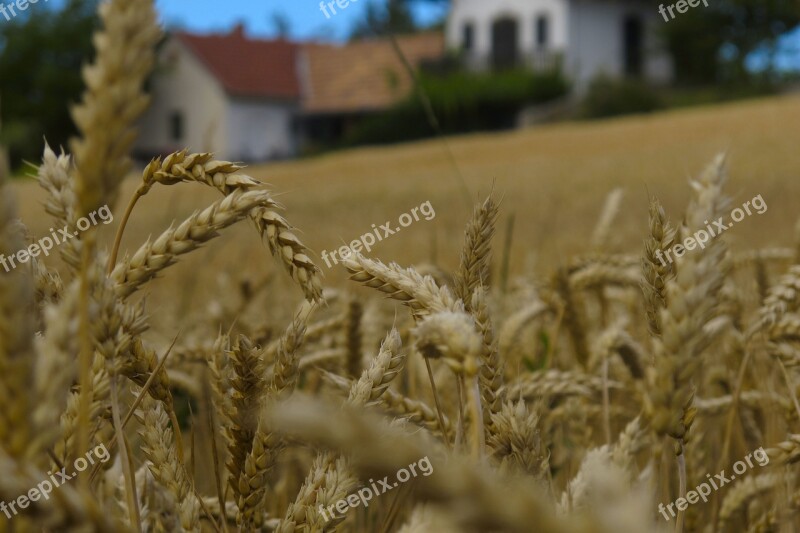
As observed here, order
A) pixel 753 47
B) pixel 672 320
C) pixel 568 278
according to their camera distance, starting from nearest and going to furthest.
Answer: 1. pixel 672 320
2. pixel 568 278
3. pixel 753 47

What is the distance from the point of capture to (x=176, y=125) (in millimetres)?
40531

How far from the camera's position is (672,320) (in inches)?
19.9

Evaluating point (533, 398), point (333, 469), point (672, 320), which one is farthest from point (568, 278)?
point (672, 320)

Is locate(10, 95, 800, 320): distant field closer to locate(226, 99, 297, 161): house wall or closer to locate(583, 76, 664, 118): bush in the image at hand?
locate(583, 76, 664, 118): bush

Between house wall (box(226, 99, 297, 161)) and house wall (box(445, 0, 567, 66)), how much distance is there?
25.9ft

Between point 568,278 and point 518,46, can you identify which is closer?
point 568,278

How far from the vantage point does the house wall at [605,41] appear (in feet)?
116

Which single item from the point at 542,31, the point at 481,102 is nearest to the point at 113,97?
the point at 481,102

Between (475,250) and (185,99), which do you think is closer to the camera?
(475,250)

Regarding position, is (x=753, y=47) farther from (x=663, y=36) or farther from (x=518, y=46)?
(x=518, y=46)

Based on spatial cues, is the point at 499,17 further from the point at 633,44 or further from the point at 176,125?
the point at 176,125

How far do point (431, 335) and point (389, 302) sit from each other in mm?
2775

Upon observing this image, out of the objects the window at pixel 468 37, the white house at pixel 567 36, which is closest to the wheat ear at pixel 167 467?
the white house at pixel 567 36

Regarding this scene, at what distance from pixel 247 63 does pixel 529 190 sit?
102ft
